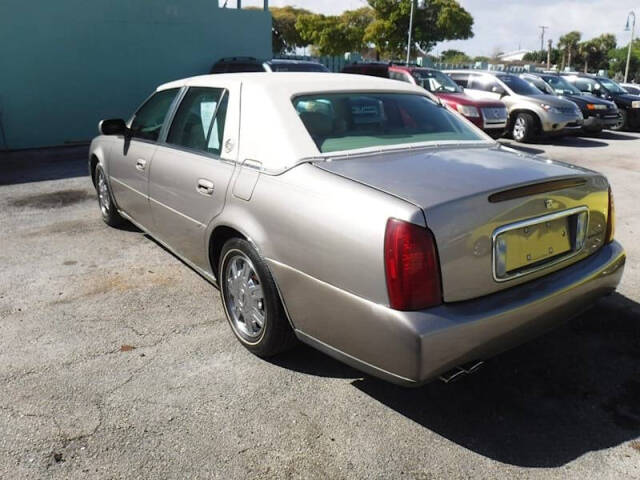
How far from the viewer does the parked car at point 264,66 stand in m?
11.6

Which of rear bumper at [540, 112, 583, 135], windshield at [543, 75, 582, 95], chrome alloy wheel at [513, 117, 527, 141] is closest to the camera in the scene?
rear bumper at [540, 112, 583, 135]

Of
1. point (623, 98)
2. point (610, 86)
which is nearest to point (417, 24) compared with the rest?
point (610, 86)

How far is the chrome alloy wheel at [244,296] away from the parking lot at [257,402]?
169 mm

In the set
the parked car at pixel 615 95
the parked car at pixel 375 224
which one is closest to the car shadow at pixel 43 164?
the parked car at pixel 375 224

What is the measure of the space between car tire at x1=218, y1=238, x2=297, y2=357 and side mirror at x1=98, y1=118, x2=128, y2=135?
218 centimetres

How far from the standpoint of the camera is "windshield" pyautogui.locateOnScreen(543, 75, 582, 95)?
15391mm

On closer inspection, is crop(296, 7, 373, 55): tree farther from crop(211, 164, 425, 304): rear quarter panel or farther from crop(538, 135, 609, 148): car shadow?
crop(211, 164, 425, 304): rear quarter panel

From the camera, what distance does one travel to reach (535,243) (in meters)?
2.56

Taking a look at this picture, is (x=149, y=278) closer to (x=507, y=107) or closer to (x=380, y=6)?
(x=507, y=107)

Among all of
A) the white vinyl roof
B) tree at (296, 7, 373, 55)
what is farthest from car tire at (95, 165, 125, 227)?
tree at (296, 7, 373, 55)

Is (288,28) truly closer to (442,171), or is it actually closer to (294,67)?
Result: (294,67)

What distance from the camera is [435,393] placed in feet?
9.55

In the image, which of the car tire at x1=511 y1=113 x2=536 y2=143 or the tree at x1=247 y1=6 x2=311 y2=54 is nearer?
the car tire at x1=511 y1=113 x2=536 y2=143

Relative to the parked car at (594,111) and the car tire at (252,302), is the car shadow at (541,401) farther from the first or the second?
the parked car at (594,111)
